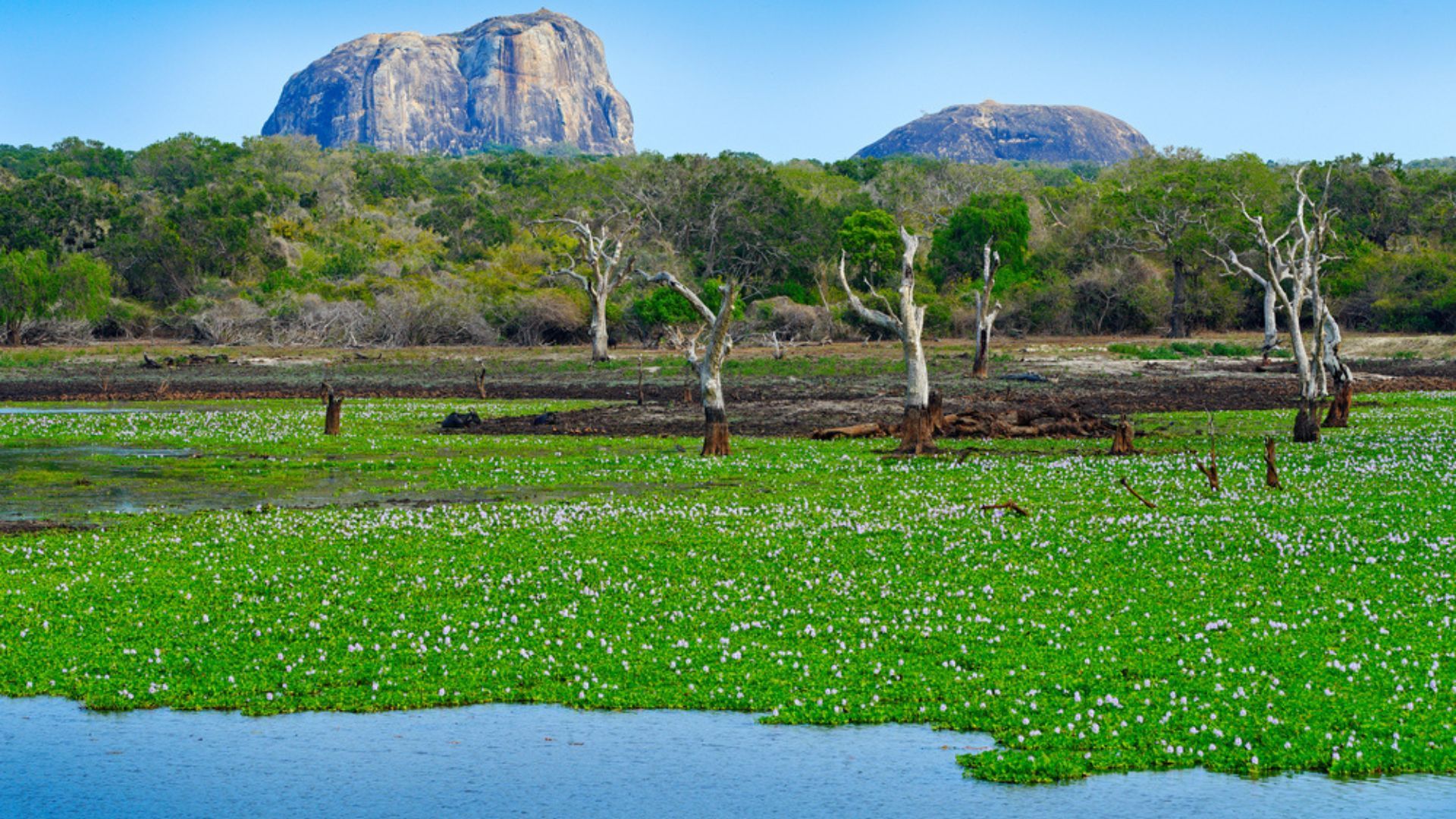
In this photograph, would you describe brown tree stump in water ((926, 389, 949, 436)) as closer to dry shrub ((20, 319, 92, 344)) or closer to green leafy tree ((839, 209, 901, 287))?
green leafy tree ((839, 209, 901, 287))

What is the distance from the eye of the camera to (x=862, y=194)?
4547 inches

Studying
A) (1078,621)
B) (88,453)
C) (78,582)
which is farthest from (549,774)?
(88,453)

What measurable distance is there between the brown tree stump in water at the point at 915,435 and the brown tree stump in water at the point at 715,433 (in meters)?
3.93

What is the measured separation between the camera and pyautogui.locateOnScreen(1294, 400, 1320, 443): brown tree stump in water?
32.1m

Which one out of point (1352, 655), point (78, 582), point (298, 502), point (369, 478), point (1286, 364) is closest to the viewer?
point (1352, 655)

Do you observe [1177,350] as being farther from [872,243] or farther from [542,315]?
[542,315]

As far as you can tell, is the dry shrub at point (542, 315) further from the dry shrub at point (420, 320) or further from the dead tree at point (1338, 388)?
the dead tree at point (1338, 388)

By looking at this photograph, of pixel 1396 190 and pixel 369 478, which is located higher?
pixel 1396 190

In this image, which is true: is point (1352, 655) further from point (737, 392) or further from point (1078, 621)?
point (737, 392)

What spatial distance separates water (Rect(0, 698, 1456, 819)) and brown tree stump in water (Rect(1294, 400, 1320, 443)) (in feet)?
76.8

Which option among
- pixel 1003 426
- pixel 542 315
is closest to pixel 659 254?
pixel 542 315

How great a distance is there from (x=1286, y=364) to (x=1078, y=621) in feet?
180

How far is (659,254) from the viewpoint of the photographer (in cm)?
9712

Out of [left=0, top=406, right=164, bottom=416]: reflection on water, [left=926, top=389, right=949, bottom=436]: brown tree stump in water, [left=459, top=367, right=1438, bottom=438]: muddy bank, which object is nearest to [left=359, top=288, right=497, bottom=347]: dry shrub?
[left=0, top=406, right=164, bottom=416]: reflection on water
